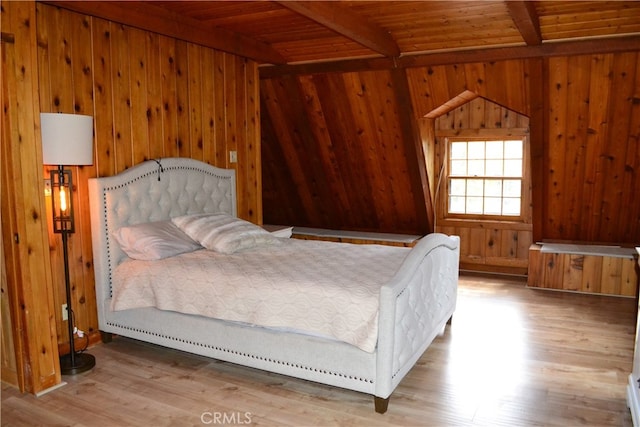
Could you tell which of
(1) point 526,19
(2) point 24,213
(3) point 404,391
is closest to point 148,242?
(2) point 24,213

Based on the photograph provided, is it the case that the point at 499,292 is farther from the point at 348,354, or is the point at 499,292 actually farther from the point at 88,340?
the point at 88,340

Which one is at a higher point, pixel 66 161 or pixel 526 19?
pixel 526 19

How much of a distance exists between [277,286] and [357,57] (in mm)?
2833

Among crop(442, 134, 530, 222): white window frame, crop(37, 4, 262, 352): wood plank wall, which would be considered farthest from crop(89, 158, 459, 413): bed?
crop(442, 134, 530, 222): white window frame

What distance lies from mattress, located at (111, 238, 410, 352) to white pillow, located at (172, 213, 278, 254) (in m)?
0.08

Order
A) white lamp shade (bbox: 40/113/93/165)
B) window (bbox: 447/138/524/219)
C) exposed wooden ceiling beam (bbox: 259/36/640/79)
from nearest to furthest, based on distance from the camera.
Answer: white lamp shade (bbox: 40/113/93/165)
exposed wooden ceiling beam (bbox: 259/36/640/79)
window (bbox: 447/138/524/219)

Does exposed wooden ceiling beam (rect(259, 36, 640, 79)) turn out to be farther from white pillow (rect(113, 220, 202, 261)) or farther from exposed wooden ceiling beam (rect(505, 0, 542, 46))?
white pillow (rect(113, 220, 202, 261))

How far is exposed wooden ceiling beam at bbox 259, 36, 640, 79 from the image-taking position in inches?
167

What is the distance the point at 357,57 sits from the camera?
5.13 metres

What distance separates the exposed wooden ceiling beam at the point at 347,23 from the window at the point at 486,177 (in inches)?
78.6

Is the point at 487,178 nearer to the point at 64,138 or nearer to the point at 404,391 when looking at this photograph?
the point at 404,391

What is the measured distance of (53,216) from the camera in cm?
336

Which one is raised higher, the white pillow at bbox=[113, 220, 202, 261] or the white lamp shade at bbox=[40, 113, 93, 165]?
the white lamp shade at bbox=[40, 113, 93, 165]

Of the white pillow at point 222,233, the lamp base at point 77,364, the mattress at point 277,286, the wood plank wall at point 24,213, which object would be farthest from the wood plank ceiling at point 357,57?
the lamp base at point 77,364
